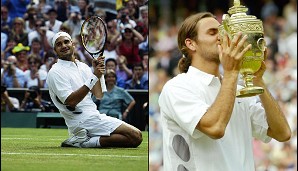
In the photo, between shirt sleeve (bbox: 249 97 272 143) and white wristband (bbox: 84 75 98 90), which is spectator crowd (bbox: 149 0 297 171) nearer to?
white wristband (bbox: 84 75 98 90)

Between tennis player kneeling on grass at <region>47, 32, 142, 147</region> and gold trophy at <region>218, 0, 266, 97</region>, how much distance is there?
48cm

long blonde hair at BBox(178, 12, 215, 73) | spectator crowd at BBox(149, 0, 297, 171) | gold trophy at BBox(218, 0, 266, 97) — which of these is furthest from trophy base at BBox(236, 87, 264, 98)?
spectator crowd at BBox(149, 0, 297, 171)

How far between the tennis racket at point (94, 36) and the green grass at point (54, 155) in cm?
23

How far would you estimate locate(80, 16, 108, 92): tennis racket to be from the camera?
98.2 inches

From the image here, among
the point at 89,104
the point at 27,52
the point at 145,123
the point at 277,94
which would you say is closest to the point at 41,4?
the point at 27,52

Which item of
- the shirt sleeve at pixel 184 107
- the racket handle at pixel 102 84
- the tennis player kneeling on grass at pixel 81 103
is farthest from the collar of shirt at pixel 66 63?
the shirt sleeve at pixel 184 107

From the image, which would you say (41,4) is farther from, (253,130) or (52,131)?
(253,130)

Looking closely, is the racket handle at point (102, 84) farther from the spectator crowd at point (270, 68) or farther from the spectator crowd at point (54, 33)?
the spectator crowd at point (270, 68)

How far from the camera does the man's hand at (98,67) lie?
2463mm

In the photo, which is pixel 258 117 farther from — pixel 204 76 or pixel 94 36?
pixel 94 36

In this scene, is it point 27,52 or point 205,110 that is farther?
point 27,52

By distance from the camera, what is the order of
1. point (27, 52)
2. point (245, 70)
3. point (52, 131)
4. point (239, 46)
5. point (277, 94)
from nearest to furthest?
point (239, 46) → point (245, 70) → point (52, 131) → point (27, 52) → point (277, 94)

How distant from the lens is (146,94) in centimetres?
248

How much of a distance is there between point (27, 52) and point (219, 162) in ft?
2.80
